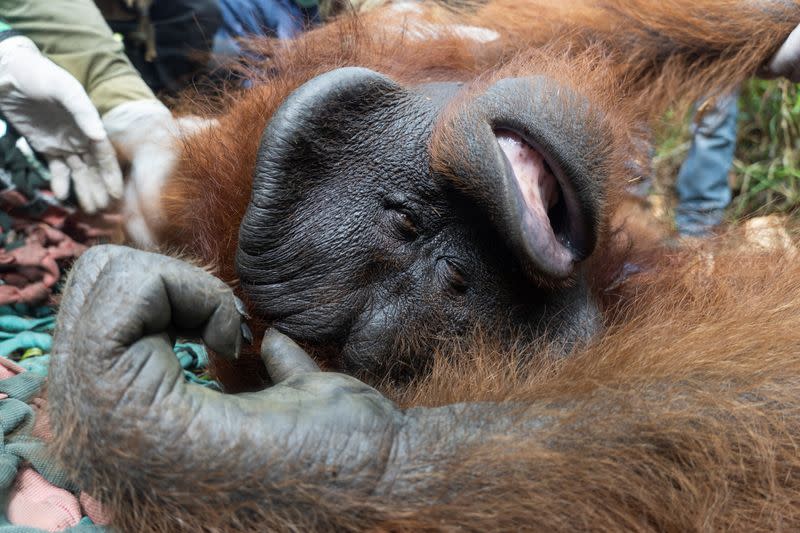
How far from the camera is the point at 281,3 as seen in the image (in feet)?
A: 8.17

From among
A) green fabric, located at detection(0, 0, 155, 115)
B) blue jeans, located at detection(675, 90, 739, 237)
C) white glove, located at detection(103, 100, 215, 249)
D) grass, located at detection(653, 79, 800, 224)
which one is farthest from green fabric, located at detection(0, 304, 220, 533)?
grass, located at detection(653, 79, 800, 224)

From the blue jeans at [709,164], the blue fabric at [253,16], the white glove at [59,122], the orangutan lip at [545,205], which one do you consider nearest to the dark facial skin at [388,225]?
the orangutan lip at [545,205]

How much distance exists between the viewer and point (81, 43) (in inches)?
94.3

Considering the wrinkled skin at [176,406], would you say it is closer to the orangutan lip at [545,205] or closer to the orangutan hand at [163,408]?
the orangutan hand at [163,408]

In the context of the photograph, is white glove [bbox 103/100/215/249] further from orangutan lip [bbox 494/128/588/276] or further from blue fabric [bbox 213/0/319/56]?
orangutan lip [bbox 494/128/588/276]

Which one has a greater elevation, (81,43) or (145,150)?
(81,43)

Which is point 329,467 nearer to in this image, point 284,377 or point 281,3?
point 284,377

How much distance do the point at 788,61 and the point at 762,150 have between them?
Answer: 164cm

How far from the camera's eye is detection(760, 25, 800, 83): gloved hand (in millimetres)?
1905

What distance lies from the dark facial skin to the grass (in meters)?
2.19

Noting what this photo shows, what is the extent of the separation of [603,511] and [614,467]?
0.19ft

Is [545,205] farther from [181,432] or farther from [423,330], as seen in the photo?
[181,432]

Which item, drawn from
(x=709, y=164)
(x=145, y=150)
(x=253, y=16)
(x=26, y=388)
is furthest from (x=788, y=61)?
(x=26, y=388)

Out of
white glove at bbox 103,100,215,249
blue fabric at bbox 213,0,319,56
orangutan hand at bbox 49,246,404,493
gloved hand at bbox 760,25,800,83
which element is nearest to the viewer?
orangutan hand at bbox 49,246,404,493
